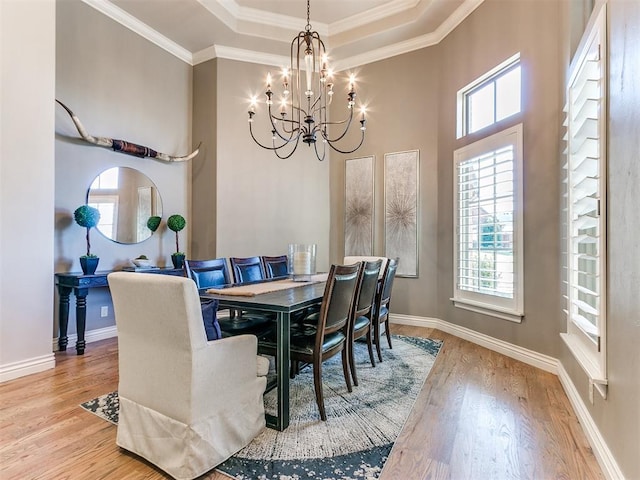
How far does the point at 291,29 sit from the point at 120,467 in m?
4.93

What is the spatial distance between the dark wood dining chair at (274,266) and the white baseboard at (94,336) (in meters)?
1.68

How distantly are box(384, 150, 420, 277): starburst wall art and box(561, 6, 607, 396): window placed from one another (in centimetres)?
209

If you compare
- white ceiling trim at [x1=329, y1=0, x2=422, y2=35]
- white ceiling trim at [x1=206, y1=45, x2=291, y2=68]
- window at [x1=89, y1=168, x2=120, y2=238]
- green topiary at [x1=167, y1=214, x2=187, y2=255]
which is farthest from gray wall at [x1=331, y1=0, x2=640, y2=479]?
window at [x1=89, y1=168, x2=120, y2=238]

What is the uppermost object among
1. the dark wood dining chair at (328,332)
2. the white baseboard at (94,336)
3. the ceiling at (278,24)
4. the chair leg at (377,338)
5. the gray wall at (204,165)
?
the ceiling at (278,24)

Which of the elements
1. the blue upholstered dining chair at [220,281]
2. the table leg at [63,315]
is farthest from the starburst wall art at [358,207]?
the table leg at [63,315]

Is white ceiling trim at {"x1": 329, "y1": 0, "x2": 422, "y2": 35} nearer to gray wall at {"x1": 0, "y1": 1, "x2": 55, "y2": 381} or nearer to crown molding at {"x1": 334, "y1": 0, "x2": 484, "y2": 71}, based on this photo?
crown molding at {"x1": 334, "y1": 0, "x2": 484, "y2": 71}

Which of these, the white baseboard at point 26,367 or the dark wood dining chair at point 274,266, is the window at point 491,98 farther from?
the white baseboard at point 26,367

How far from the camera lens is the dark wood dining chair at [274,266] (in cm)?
365

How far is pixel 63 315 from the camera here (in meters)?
3.36

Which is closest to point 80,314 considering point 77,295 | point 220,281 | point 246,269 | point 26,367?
point 77,295

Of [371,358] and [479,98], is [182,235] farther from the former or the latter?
[479,98]

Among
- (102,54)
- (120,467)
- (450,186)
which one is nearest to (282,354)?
(120,467)

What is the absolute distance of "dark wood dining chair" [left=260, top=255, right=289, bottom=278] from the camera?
3.65 m

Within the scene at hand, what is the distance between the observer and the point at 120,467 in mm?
1698
